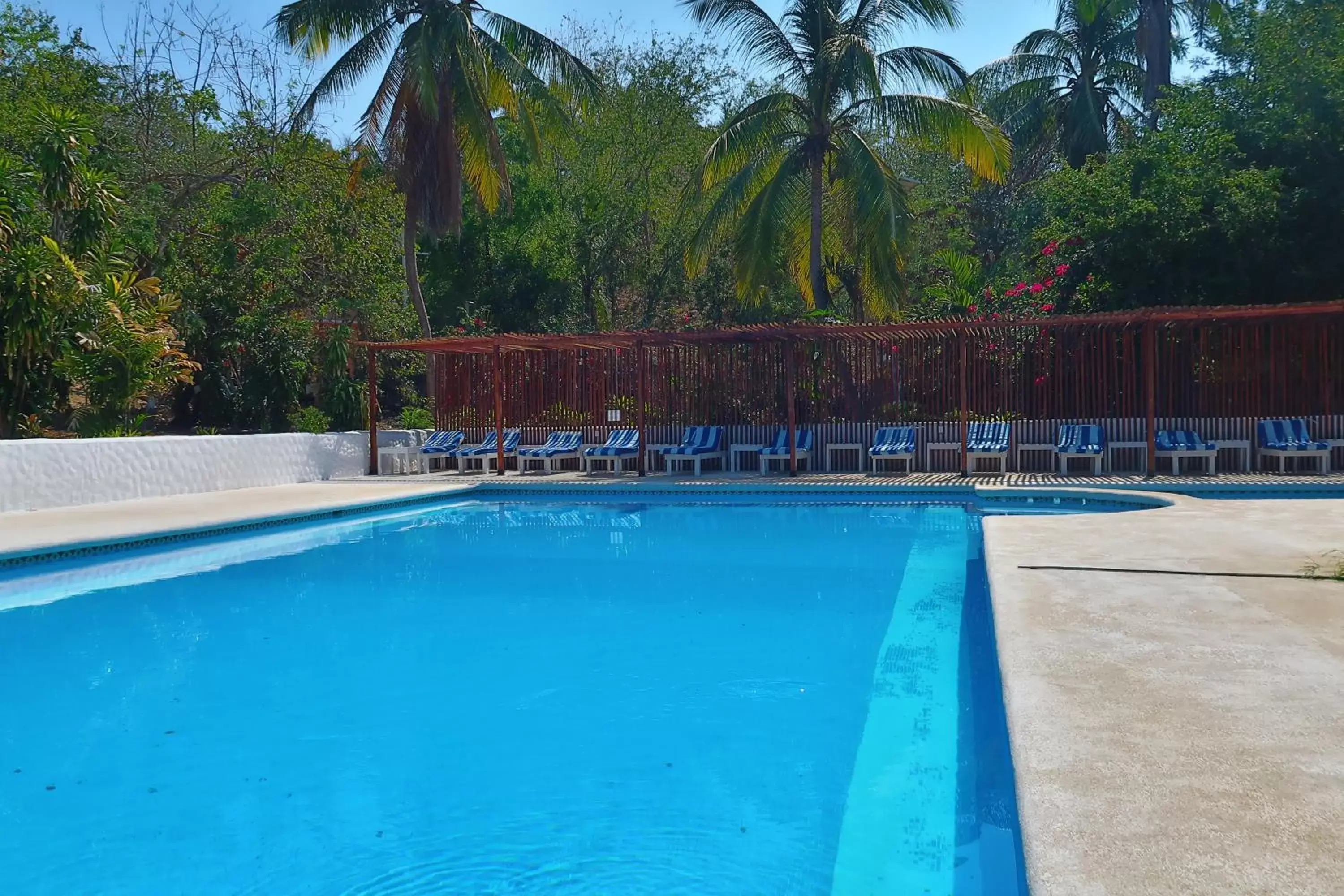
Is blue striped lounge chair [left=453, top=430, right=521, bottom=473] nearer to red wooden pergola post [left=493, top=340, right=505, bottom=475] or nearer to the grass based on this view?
red wooden pergola post [left=493, top=340, right=505, bottom=475]

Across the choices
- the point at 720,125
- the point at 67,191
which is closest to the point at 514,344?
the point at 67,191

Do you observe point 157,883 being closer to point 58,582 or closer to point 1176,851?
point 1176,851

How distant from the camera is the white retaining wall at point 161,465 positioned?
42.0ft

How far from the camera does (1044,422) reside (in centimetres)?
1620

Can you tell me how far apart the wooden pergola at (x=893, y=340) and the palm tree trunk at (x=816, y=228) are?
1850 mm

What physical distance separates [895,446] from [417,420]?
368 inches

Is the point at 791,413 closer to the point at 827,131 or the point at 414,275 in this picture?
the point at 827,131

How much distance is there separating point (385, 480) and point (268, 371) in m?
4.62

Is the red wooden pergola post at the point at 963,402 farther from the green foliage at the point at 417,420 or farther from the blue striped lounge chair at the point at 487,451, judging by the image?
the green foliage at the point at 417,420

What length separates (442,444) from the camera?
1900 centimetres

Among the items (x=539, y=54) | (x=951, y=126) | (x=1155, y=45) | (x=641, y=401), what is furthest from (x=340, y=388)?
(x=1155, y=45)

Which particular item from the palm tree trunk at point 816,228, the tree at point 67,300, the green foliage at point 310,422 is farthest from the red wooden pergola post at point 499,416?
the palm tree trunk at point 816,228

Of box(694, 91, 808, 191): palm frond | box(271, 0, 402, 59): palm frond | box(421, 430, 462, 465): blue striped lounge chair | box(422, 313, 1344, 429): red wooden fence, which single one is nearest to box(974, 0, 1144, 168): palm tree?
box(694, 91, 808, 191): palm frond

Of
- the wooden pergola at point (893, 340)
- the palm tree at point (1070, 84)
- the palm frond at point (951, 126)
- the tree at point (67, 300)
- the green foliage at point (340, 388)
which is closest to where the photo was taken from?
the wooden pergola at point (893, 340)
